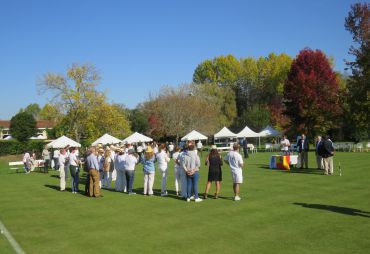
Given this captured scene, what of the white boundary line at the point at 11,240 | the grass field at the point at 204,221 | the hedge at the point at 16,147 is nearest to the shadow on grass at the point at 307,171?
the grass field at the point at 204,221

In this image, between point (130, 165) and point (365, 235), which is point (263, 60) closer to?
point (130, 165)

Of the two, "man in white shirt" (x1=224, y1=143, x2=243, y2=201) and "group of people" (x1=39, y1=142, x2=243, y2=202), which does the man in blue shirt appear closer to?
"group of people" (x1=39, y1=142, x2=243, y2=202)

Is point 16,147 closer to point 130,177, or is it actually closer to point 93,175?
point 93,175

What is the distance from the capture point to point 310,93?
4316 cm

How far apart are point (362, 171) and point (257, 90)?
52.1 meters

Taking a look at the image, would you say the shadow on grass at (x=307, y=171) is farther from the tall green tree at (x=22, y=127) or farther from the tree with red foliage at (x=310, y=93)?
the tall green tree at (x=22, y=127)

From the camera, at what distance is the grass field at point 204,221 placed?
330 inches

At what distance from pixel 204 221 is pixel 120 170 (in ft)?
24.1

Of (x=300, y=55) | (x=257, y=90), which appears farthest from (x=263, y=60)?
(x=300, y=55)

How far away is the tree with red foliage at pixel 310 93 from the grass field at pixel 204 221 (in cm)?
2521

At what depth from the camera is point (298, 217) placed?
10594mm

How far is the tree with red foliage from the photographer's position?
41.1 metres

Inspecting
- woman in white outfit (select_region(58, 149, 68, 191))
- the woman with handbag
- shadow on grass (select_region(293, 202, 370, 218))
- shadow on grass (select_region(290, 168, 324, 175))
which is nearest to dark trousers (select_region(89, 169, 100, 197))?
woman in white outfit (select_region(58, 149, 68, 191))

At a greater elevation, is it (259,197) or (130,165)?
(130,165)
